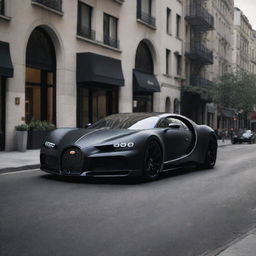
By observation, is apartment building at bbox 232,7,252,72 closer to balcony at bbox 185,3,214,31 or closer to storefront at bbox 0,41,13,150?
balcony at bbox 185,3,214,31

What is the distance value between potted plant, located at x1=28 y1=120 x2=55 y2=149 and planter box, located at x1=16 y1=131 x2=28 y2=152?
770 millimetres

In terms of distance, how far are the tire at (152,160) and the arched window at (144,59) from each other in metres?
22.3

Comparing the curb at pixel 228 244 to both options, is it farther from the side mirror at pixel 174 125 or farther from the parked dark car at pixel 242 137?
the parked dark car at pixel 242 137

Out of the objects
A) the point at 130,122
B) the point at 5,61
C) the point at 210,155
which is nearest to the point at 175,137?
the point at 130,122

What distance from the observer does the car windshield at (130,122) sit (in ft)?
30.7

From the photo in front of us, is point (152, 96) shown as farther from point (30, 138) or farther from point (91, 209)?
point (91, 209)

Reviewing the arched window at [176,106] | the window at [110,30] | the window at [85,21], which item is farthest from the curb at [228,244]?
the arched window at [176,106]

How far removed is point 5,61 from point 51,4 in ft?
15.6

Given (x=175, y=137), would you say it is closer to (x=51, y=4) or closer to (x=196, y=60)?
(x=51, y=4)

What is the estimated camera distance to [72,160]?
8.36m

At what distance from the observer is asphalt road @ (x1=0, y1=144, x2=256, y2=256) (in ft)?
14.5

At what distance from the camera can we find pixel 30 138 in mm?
19859

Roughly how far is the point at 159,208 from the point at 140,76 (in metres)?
24.4

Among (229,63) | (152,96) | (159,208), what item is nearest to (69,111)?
(152,96)
